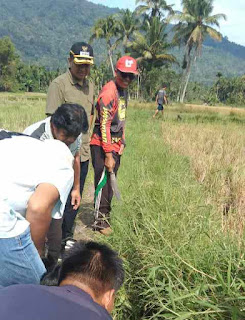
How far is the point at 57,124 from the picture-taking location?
2.18 m

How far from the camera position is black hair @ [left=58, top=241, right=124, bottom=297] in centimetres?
117

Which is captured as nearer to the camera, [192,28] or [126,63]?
[126,63]

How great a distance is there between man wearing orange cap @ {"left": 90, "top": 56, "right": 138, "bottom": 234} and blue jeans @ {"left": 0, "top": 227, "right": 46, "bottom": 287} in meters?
1.45

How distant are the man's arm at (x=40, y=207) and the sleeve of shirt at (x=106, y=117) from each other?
167 cm

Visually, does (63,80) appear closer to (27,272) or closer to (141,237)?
(141,237)

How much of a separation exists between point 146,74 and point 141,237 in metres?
29.5

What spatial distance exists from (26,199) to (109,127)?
1.77m

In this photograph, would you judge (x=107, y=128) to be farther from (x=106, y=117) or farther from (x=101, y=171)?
(x=101, y=171)

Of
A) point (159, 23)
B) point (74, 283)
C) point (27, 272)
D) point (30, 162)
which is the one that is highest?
point (159, 23)

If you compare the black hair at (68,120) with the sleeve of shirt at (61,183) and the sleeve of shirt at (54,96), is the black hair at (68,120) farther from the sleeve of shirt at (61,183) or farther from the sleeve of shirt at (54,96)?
the sleeve of shirt at (54,96)

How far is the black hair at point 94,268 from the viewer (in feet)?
3.84

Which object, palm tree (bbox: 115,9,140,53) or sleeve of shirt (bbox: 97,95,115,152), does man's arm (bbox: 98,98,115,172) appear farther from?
palm tree (bbox: 115,9,140,53)

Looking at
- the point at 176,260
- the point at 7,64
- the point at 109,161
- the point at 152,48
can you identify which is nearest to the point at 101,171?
the point at 109,161

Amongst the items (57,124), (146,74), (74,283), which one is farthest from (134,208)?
(146,74)
